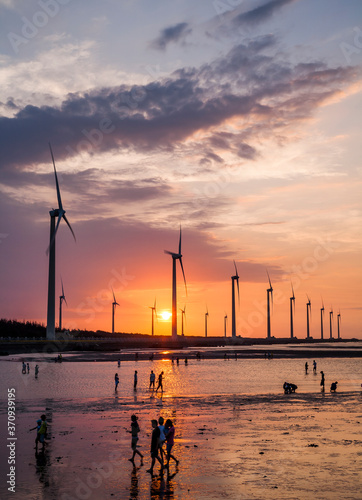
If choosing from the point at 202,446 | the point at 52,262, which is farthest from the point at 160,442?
the point at 52,262

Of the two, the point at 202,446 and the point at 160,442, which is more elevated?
the point at 160,442

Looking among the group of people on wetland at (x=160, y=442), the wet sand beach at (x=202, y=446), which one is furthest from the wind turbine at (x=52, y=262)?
the group of people on wetland at (x=160, y=442)

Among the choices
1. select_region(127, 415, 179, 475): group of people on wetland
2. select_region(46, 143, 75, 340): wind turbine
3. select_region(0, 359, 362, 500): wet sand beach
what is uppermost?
select_region(46, 143, 75, 340): wind turbine

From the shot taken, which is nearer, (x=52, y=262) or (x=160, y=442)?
(x=160, y=442)

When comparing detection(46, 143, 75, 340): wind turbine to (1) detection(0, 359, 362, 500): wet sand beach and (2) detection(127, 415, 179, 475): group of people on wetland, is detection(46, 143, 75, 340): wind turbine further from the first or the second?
(2) detection(127, 415, 179, 475): group of people on wetland

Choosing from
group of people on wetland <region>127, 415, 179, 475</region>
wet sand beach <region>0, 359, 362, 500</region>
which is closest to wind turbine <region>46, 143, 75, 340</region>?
wet sand beach <region>0, 359, 362, 500</region>

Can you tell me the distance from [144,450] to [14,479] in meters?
7.28

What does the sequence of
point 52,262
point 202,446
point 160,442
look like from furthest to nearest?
point 52,262
point 202,446
point 160,442

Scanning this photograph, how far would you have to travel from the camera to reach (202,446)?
2647cm

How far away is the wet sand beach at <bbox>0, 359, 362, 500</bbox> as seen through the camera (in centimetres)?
1962

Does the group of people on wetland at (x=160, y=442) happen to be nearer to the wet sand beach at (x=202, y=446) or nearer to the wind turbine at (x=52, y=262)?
the wet sand beach at (x=202, y=446)

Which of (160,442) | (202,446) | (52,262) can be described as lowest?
(202,446)

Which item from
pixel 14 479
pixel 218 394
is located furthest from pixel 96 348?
pixel 14 479

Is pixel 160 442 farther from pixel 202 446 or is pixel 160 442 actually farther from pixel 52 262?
pixel 52 262
